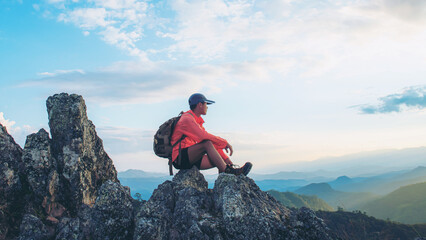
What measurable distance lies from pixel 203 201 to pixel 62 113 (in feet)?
24.1

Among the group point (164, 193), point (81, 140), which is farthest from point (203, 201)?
point (81, 140)

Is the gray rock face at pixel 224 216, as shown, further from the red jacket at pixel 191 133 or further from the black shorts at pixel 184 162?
the red jacket at pixel 191 133

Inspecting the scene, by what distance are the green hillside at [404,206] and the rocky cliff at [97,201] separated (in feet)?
532

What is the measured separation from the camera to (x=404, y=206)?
549 ft

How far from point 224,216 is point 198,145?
3086mm

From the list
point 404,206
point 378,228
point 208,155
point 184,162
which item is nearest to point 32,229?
point 184,162

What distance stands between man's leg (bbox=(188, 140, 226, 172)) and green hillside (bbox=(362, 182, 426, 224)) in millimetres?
161482

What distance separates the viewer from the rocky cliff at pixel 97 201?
8.33 meters

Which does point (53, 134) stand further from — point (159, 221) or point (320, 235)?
point (320, 235)

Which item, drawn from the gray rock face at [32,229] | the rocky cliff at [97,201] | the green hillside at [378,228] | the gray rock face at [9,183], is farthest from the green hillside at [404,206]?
the gray rock face at [9,183]

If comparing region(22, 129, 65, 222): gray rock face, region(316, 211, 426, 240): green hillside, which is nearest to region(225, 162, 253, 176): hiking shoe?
region(22, 129, 65, 222): gray rock face

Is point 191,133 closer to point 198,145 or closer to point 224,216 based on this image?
point 198,145

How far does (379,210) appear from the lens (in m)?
173

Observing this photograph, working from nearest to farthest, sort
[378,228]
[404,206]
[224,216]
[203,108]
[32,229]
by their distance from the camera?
1. [224,216]
2. [32,229]
3. [203,108]
4. [378,228]
5. [404,206]
